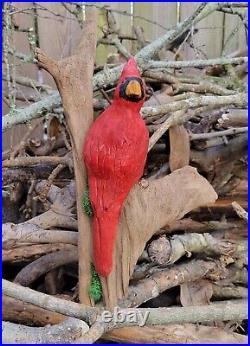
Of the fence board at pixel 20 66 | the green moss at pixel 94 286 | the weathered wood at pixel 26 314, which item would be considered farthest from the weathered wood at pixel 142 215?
the fence board at pixel 20 66

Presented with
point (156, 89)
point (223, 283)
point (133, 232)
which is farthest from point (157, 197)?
point (156, 89)

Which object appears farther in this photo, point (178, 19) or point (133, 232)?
point (178, 19)

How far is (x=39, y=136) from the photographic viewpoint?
50.9 inches

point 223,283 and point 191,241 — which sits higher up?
point 191,241

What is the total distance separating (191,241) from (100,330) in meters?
0.28

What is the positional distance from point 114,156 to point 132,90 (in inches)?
3.9

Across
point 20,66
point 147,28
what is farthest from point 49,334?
point 147,28

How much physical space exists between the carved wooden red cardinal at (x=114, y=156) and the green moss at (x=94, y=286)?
35 millimetres

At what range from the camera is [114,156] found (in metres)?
0.62

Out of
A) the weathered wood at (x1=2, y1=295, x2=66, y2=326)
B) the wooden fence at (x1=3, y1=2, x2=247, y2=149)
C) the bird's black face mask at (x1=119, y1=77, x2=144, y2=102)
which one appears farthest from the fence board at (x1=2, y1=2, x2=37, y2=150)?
the bird's black face mask at (x1=119, y1=77, x2=144, y2=102)

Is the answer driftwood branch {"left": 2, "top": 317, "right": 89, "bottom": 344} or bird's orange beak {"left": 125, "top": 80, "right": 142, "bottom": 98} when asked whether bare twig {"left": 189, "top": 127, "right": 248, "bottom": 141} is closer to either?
bird's orange beak {"left": 125, "top": 80, "right": 142, "bottom": 98}

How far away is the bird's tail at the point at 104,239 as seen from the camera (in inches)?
25.5

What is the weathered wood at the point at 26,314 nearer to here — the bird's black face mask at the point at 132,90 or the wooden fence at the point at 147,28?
the bird's black face mask at the point at 132,90

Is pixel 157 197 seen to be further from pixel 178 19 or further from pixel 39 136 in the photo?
pixel 178 19
